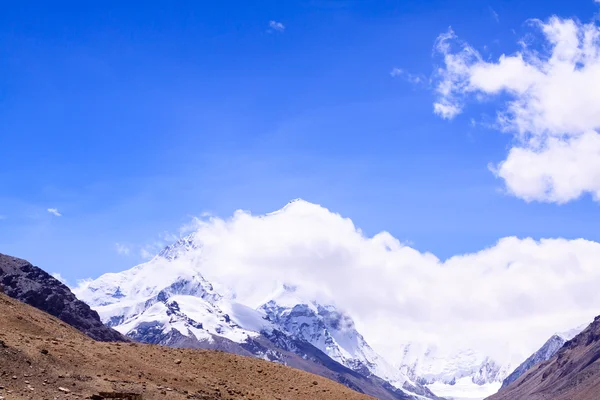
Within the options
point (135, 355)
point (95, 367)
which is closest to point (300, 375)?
point (135, 355)

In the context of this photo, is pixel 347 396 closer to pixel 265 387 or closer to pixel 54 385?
pixel 265 387

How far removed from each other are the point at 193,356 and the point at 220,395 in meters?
6.99

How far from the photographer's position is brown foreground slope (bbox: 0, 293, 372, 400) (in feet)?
128

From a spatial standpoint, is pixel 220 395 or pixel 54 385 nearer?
pixel 54 385

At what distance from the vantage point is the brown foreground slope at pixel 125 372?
128ft

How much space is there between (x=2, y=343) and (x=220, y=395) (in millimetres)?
12873

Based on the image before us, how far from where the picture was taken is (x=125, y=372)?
44.2 m

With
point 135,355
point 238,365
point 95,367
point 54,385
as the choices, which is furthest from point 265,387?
point 54,385

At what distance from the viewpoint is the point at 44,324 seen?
5284 centimetres

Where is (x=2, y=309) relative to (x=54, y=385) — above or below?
above

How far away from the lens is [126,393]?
4028 cm

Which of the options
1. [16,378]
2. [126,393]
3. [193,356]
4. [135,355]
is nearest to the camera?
[16,378]

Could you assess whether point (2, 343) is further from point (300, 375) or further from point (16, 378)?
point (300, 375)

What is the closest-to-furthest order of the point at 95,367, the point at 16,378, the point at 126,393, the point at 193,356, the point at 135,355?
the point at 16,378 → the point at 126,393 → the point at 95,367 → the point at 135,355 → the point at 193,356
